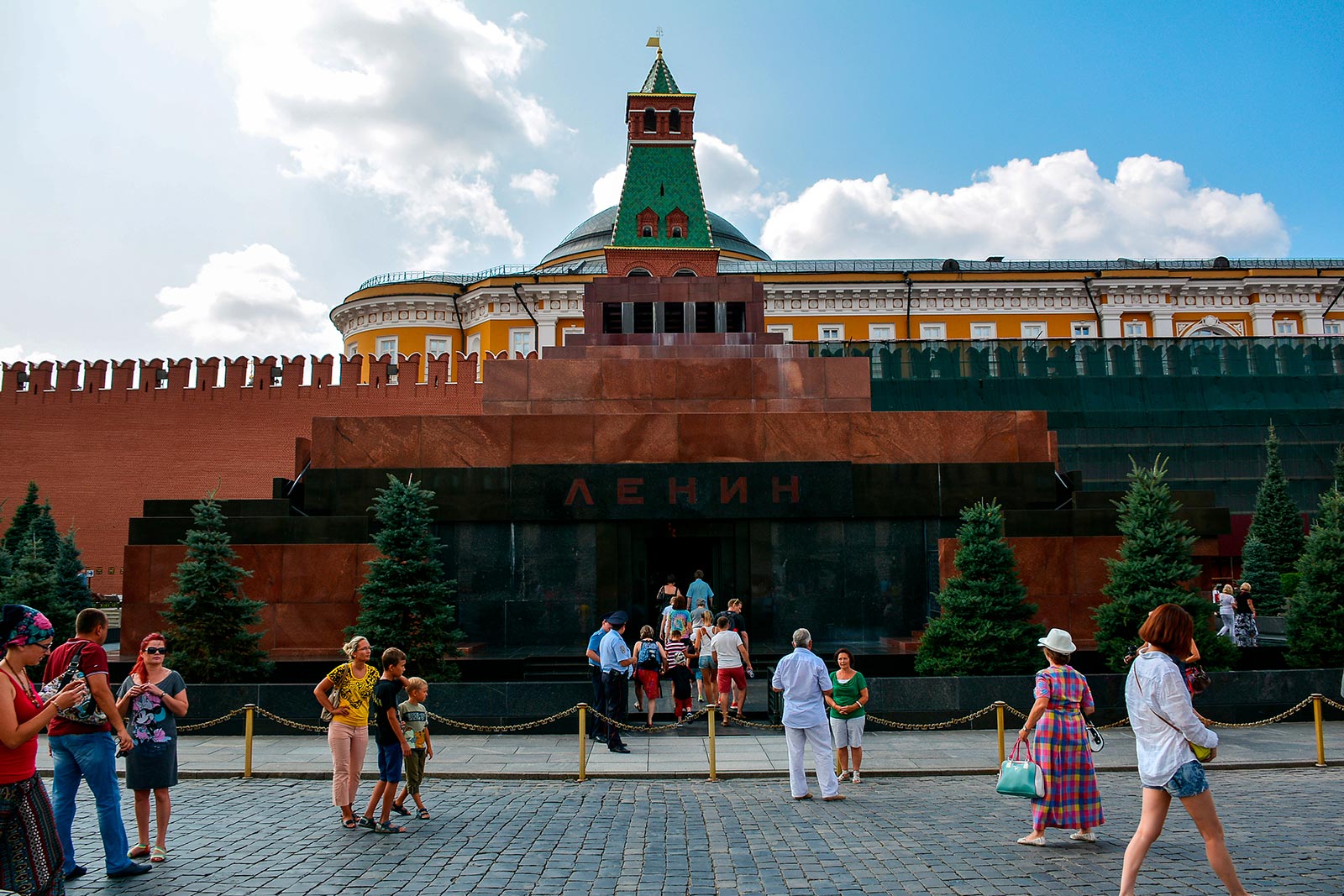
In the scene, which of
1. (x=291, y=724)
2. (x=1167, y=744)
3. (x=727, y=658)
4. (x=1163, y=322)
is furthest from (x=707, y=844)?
(x=1163, y=322)

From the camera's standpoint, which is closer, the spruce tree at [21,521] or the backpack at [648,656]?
the backpack at [648,656]

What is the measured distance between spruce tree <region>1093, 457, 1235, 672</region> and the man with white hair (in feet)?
18.6

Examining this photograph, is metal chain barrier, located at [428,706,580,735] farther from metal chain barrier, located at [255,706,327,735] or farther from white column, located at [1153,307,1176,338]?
white column, located at [1153,307,1176,338]

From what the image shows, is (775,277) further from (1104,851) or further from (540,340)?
(1104,851)

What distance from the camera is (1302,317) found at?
44281mm

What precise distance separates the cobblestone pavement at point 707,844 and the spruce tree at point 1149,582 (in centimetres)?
332

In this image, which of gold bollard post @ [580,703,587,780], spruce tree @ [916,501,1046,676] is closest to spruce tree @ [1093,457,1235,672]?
spruce tree @ [916,501,1046,676]

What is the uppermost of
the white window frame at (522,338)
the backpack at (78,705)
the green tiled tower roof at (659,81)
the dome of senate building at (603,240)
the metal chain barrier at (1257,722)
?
the dome of senate building at (603,240)

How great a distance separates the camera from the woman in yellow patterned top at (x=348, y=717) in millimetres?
7285

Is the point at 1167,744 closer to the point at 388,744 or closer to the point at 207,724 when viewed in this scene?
the point at 388,744

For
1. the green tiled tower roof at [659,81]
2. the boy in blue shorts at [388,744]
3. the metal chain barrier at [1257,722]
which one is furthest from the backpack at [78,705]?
the green tiled tower roof at [659,81]

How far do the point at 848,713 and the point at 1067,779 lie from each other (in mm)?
2616

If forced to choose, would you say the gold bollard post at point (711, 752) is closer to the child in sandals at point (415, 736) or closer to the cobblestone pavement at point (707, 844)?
the cobblestone pavement at point (707, 844)

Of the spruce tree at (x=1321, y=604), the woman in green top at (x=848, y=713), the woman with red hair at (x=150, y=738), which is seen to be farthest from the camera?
the spruce tree at (x=1321, y=604)
